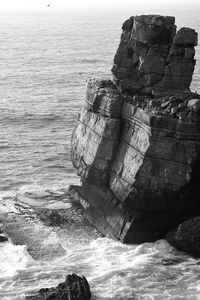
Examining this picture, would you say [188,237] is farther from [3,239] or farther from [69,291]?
[3,239]

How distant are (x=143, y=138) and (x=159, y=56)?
28.5 ft

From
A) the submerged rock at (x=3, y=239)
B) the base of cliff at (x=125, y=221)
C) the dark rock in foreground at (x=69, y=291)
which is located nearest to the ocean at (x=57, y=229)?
the submerged rock at (x=3, y=239)

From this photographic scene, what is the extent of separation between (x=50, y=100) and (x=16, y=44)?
88.5 m

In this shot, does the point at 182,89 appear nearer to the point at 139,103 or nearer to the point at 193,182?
the point at 139,103

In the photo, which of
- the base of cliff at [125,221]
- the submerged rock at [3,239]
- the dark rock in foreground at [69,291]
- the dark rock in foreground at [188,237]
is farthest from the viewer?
the submerged rock at [3,239]

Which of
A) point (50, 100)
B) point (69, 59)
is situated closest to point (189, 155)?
point (50, 100)

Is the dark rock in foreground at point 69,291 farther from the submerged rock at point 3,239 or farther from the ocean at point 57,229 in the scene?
the submerged rock at point 3,239

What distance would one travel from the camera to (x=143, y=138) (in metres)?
53.0

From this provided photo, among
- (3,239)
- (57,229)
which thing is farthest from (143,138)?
(3,239)

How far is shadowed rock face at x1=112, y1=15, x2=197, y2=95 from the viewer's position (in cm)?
5588

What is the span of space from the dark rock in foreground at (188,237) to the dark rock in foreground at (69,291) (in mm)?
10069

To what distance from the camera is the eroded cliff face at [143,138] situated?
5162 cm

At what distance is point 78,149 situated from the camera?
61.9 metres

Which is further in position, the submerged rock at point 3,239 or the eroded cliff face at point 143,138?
the submerged rock at point 3,239
